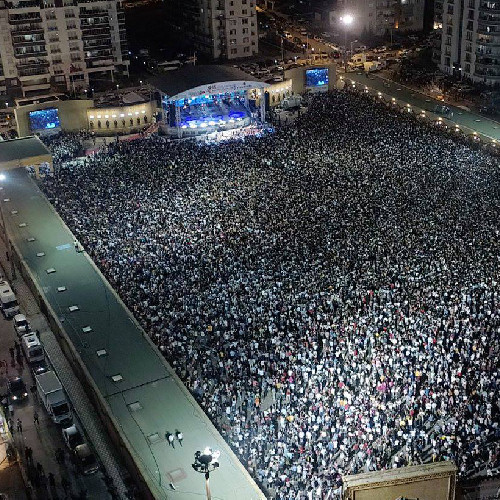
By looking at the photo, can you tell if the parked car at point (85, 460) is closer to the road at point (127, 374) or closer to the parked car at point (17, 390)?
the road at point (127, 374)

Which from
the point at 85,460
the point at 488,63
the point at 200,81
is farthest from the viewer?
the point at 488,63

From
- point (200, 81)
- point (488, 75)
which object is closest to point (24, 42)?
point (200, 81)

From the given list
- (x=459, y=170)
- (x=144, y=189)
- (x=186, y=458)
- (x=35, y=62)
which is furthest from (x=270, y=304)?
(x=35, y=62)

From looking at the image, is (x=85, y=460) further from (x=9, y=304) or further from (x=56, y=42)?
(x=56, y=42)

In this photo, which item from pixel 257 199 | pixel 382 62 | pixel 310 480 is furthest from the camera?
pixel 382 62

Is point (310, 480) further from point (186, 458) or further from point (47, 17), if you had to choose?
point (47, 17)

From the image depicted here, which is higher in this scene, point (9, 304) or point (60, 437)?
point (9, 304)
